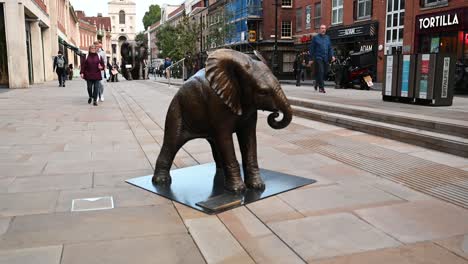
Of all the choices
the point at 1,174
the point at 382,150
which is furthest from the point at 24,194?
the point at 382,150

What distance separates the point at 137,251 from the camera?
2.90 metres

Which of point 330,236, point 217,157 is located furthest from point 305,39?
point 330,236

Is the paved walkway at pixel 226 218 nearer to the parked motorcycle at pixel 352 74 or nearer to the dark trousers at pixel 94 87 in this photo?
the dark trousers at pixel 94 87

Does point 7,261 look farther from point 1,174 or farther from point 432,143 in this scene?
point 432,143

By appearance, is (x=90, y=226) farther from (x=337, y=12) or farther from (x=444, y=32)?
(x=337, y=12)

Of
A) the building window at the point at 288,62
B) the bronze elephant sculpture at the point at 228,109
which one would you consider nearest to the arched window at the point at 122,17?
the building window at the point at 288,62

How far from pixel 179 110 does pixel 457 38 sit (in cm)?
1989

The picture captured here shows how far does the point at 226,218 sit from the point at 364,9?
1075 inches

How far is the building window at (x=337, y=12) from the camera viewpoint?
3067 cm

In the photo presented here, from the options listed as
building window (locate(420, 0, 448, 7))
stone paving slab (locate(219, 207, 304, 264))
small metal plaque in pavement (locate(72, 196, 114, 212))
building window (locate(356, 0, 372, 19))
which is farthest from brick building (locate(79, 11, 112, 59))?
stone paving slab (locate(219, 207, 304, 264))

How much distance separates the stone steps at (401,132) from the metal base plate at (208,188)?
2.39 m

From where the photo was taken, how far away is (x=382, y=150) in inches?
241

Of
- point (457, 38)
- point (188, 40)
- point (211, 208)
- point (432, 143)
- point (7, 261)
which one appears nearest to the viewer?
point (7, 261)

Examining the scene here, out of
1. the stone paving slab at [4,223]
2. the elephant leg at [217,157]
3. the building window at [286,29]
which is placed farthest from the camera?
the building window at [286,29]
